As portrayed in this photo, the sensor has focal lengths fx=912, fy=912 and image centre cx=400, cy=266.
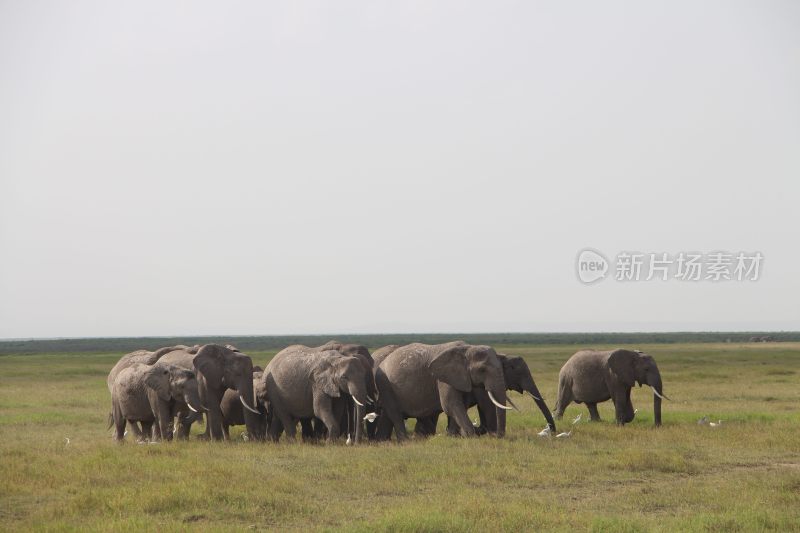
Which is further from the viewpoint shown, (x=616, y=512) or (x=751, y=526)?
(x=616, y=512)

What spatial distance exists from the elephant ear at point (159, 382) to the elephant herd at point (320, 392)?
0.02m

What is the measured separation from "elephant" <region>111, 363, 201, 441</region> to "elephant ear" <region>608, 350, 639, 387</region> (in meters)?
11.4

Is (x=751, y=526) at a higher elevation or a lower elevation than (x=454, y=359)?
lower

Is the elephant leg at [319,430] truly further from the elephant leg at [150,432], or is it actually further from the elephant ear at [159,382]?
the elephant ear at [159,382]

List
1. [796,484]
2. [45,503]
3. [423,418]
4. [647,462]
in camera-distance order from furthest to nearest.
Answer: [423,418] → [647,462] → [796,484] → [45,503]

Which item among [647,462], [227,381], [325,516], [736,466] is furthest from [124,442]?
[736,466]

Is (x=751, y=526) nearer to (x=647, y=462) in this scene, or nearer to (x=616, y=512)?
(x=616, y=512)

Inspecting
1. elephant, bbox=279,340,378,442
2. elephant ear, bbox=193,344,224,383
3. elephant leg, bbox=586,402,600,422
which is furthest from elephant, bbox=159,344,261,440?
elephant leg, bbox=586,402,600,422

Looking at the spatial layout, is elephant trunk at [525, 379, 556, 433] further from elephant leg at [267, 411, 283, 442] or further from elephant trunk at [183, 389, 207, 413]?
elephant trunk at [183, 389, 207, 413]

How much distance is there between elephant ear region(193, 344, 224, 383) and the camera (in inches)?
813

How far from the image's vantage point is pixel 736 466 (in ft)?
55.3

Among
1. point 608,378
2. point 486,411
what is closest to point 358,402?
point 486,411

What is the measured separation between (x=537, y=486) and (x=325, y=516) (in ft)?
13.0

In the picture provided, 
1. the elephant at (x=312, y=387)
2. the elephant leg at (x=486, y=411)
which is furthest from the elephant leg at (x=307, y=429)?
the elephant leg at (x=486, y=411)
